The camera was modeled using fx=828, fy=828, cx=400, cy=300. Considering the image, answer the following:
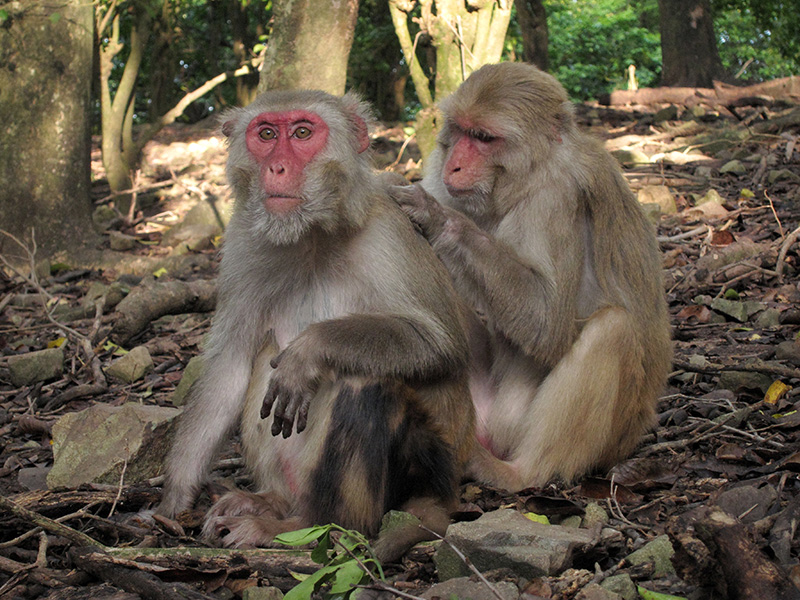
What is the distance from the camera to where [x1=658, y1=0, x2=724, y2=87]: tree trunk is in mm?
13305

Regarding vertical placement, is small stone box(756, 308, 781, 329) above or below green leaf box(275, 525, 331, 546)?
below

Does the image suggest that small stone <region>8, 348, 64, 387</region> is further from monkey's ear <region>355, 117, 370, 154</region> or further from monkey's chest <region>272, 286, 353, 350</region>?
monkey's ear <region>355, 117, 370, 154</region>

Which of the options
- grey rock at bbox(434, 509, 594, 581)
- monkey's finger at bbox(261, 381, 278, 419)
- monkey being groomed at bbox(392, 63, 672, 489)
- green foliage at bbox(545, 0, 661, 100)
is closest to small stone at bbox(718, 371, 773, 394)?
monkey being groomed at bbox(392, 63, 672, 489)

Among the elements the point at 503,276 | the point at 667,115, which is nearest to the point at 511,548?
the point at 503,276

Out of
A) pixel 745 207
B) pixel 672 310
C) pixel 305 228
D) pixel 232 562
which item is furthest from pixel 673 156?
pixel 232 562

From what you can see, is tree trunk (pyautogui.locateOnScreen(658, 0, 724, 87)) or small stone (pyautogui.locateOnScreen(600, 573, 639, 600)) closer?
small stone (pyautogui.locateOnScreen(600, 573, 639, 600))

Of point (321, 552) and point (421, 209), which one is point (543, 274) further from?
point (321, 552)

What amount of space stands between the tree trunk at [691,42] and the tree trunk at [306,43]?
831cm

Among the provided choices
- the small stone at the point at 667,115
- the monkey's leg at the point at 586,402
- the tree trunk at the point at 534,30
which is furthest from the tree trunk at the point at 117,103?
the monkey's leg at the point at 586,402

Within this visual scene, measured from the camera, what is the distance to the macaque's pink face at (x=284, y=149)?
3.37 m

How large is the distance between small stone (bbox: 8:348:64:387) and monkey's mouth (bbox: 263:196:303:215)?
8.77ft

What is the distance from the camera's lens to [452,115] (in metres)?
4.20

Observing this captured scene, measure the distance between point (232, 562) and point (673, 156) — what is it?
776 centimetres

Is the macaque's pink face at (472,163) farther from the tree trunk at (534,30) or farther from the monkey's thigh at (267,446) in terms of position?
the tree trunk at (534,30)
